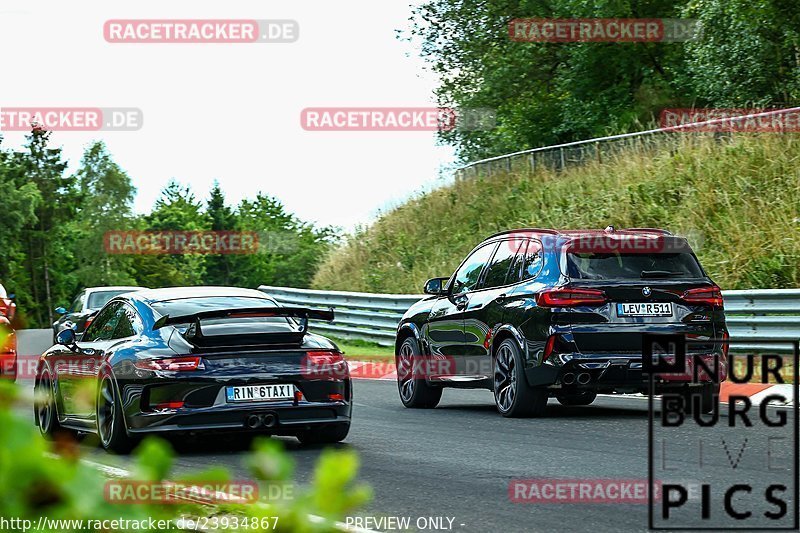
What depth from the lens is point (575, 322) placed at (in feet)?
40.0

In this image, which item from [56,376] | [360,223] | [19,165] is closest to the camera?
[56,376]

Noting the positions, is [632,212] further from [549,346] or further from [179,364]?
[179,364]

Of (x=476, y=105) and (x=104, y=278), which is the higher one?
(x=476, y=105)

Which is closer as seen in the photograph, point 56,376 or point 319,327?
point 56,376

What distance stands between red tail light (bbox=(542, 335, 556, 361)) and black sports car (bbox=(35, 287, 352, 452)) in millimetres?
2235

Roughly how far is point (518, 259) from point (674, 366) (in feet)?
6.06

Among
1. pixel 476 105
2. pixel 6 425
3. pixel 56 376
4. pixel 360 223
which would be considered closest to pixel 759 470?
pixel 56 376

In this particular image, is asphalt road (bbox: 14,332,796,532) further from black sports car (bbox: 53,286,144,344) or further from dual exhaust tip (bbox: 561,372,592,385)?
black sports car (bbox: 53,286,144,344)

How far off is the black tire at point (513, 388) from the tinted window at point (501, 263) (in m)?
0.80

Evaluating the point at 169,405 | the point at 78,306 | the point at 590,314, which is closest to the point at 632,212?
the point at 78,306

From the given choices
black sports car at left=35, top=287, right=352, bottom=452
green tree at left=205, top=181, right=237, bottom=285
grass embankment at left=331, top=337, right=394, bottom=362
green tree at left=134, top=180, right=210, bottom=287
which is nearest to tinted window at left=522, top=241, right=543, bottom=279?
black sports car at left=35, top=287, right=352, bottom=452

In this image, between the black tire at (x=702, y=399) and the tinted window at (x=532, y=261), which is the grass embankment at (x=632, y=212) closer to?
the black tire at (x=702, y=399)

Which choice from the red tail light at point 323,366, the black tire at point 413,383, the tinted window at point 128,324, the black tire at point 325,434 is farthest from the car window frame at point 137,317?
the black tire at point 413,383

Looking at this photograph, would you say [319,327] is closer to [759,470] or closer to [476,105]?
[476,105]
